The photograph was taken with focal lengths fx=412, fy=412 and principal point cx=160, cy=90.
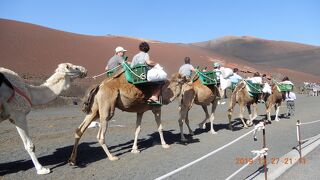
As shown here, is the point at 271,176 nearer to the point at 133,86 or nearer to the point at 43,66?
the point at 133,86

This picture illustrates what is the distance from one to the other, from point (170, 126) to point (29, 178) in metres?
9.16

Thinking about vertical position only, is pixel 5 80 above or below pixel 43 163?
above

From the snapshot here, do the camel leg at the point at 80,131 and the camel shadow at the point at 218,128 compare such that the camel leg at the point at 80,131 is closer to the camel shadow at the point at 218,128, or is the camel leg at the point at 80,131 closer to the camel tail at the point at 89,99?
the camel tail at the point at 89,99

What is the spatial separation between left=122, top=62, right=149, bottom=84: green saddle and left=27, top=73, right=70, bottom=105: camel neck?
1520 millimetres

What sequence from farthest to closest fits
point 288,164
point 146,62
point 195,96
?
point 195,96
point 146,62
point 288,164

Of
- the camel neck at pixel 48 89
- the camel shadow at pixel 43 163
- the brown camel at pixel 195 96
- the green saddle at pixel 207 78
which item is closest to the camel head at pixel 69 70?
the camel neck at pixel 48 89

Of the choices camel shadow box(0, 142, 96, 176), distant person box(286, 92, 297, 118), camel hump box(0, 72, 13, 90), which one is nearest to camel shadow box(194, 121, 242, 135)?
distant person box(286, 92, 297, 118)

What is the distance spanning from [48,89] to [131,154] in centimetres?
276

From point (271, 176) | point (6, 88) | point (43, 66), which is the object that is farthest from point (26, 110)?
point (43, 66)

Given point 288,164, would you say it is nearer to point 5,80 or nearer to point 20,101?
point 20,101

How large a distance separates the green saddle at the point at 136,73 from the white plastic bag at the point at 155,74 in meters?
0.13

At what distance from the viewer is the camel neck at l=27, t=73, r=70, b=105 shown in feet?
30.6

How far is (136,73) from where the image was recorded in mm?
10320

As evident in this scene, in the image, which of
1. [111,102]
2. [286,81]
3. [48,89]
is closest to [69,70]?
[48,89]
